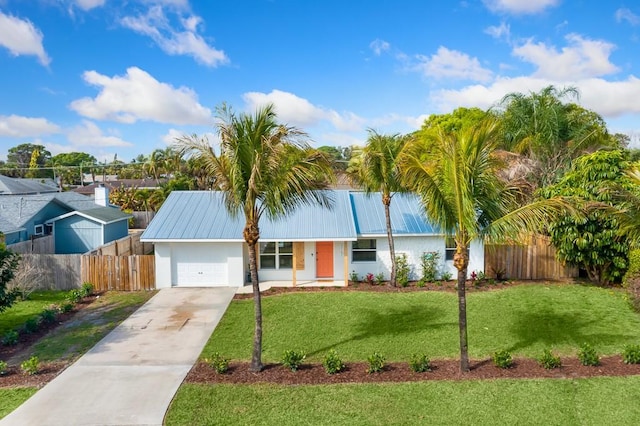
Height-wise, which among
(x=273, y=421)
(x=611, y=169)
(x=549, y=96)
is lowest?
(x=273, y=421)

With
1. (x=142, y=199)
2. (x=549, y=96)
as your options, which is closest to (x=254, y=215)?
(x=549, y=96)

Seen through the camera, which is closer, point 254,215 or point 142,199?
point 254,215

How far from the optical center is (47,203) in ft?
77.2

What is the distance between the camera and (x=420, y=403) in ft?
25.0

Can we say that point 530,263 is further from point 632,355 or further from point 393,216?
point 632,355

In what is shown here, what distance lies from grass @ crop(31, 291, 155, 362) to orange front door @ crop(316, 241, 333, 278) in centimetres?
653

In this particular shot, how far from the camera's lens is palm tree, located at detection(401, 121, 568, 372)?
8.20 metres

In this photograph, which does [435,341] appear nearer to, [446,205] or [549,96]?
[446,205]

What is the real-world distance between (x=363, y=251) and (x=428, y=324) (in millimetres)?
5948

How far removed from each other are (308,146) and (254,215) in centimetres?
185

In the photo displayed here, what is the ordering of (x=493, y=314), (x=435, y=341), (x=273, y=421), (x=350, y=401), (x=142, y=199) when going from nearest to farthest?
(x=273, y=421)
(x=350, y=401)
(x=435, y=341)
(x=493, y=314)
(x=142, y=199)

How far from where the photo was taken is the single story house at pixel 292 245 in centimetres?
1675

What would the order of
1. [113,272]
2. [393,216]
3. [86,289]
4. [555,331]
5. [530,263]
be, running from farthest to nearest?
[393,216]
[530,263]
[113,272]
[86,289]
[555,331]

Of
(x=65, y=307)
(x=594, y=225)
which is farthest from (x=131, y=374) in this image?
(x=594, y=225)
